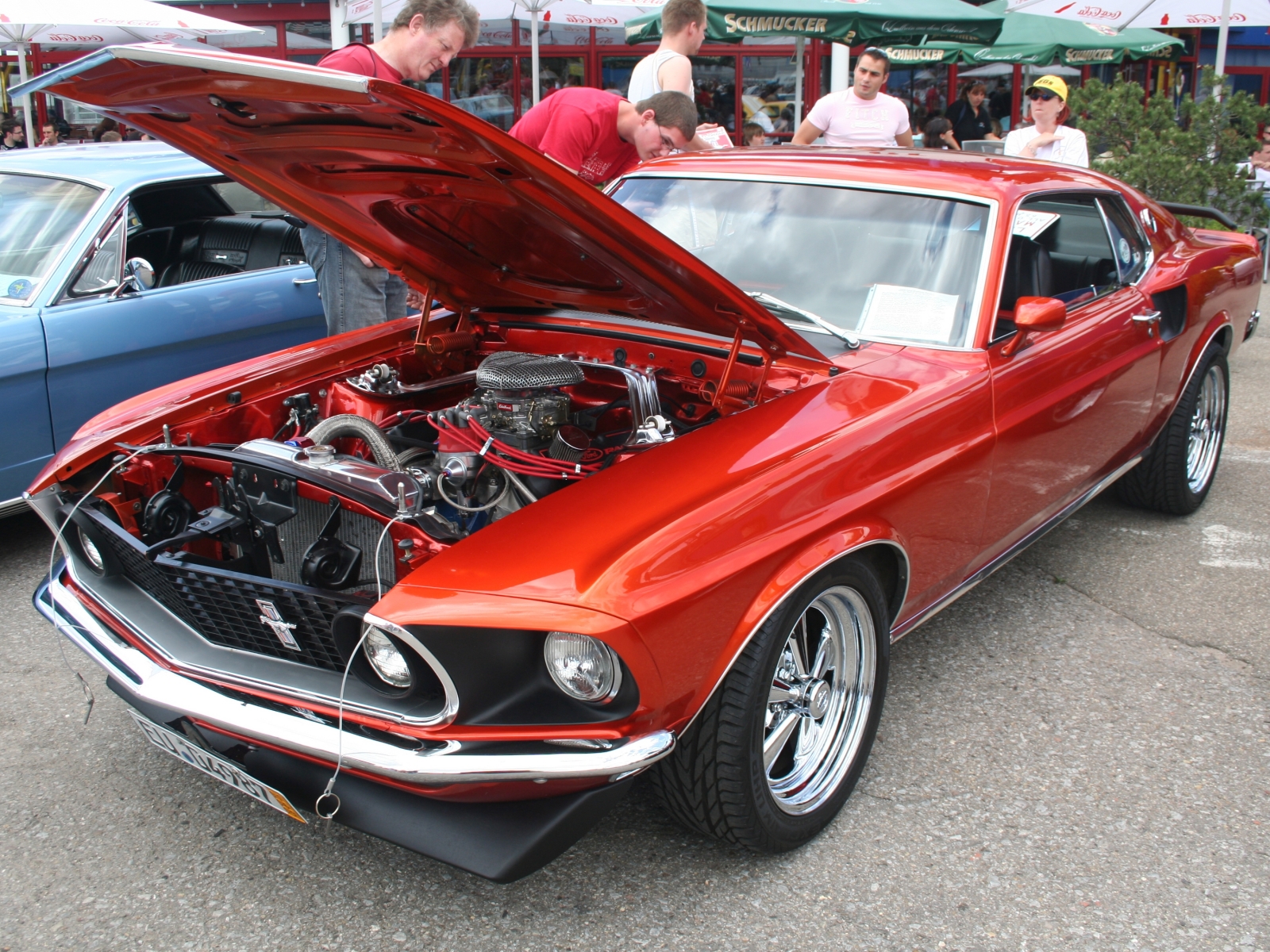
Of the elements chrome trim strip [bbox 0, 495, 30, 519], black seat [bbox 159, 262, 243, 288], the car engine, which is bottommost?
chrome trim strip [bbox 0, 495, 30, 519]

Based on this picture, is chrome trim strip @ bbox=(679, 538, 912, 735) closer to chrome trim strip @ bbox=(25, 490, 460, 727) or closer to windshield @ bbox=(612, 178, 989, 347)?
chrome trim strip @ bbox=(25, 490, 460, 727)

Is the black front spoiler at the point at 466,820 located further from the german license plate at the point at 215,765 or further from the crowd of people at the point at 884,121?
the crowd of people at the point at 884,121

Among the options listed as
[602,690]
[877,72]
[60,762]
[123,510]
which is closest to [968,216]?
[602,690]

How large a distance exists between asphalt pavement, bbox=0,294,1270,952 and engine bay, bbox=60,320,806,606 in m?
0.62

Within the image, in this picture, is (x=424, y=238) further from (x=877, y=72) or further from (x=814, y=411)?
(x=877, y=72)

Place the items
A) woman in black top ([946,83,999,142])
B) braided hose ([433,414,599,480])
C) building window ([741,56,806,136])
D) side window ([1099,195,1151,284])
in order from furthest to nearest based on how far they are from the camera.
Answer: building window ([741,56,806,136])
woman in black top ([946,83,999,142])
side window ([1099,195,1151,284])
braided hose ([433,414,599,480])

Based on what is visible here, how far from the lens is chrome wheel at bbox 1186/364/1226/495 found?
4523mm

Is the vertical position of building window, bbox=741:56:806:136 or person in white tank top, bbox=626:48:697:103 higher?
building window, bbox=741:56:806:136

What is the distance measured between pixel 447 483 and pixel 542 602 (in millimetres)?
856

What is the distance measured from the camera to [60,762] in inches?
110

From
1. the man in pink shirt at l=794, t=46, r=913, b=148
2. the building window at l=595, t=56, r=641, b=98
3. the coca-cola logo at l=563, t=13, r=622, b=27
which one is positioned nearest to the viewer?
the man in pink shirt at l=794, t=46, r=913, b=148

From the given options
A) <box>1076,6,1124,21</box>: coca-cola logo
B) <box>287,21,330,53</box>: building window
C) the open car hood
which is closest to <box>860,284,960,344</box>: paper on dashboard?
the open car hood

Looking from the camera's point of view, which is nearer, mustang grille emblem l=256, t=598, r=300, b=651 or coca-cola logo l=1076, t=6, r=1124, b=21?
mustang grille emblem l=256, t=598, r=300, b=651

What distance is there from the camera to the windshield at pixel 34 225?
4301mm
